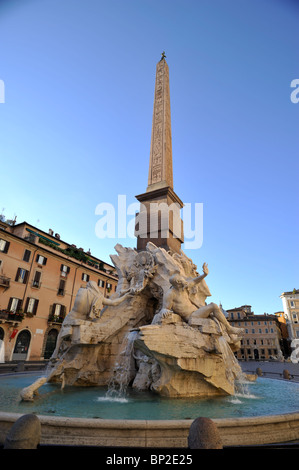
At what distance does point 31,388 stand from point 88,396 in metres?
1.13

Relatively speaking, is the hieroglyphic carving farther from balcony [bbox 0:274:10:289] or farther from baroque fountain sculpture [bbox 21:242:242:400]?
balcony [bbox 0:274:10:289]

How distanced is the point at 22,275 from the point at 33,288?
4.39 ft

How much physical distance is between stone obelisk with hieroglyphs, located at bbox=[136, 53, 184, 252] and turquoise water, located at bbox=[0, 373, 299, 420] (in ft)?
14.0

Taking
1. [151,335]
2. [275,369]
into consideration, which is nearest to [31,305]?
[151,335]

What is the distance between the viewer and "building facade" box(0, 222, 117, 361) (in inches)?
698

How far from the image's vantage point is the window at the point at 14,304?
1786 cm

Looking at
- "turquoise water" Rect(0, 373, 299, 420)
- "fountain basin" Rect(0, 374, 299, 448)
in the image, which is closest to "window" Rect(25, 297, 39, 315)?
"turquoise water" Rect(0, 373, 299, 420)

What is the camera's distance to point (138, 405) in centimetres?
425

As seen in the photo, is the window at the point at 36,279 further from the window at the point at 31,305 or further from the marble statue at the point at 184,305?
the marble statue at the point at 184,305

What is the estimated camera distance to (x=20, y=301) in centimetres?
1856

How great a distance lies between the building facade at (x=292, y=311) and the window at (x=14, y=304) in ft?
137

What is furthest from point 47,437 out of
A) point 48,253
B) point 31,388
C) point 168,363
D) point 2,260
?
point 48,253

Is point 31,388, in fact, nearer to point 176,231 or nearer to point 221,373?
point 221,373

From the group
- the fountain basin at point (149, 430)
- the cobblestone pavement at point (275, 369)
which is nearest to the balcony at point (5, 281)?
the cobblestone pavement at point (275, 369)
